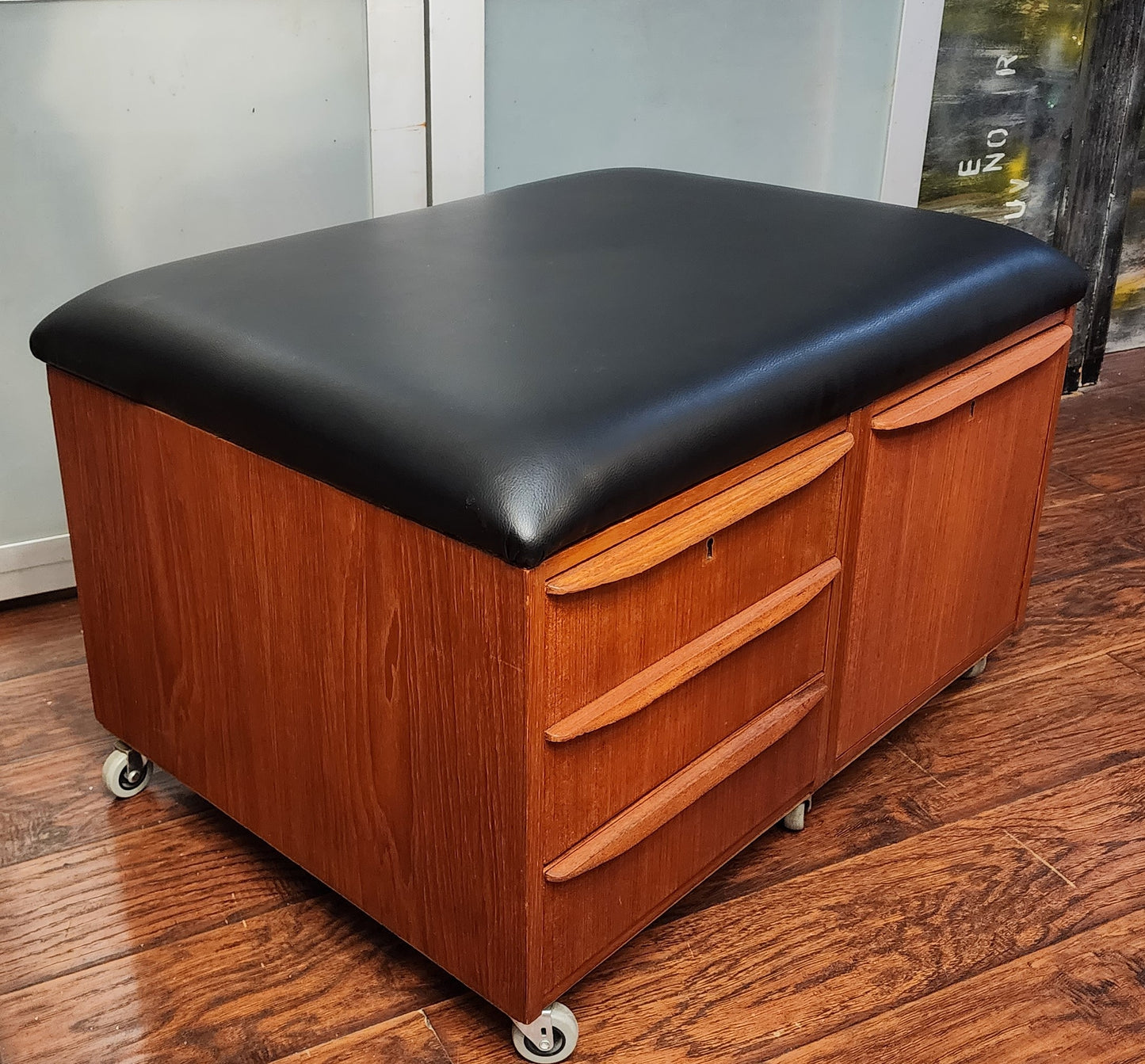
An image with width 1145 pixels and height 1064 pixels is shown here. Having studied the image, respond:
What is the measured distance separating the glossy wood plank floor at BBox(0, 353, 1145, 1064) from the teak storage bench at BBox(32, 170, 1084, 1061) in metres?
0.07

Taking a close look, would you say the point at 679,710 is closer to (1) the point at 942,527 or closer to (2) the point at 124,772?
(1) the point at 942,527

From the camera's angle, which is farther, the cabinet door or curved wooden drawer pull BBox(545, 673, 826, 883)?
the cabinet door

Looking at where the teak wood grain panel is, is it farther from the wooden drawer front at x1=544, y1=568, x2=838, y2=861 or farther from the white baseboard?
the white baseboard

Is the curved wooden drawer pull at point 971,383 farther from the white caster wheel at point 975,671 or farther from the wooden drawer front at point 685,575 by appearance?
the white caster wheel at point 975,671

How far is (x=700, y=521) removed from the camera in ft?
2.96

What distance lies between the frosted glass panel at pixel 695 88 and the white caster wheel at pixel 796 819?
87 centimetres

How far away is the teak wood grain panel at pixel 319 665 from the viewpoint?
0.86m

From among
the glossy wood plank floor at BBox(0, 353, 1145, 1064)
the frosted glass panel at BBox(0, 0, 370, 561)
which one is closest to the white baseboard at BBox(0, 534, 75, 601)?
the frosted glass panel at BBox(0, 0, 370, 561)

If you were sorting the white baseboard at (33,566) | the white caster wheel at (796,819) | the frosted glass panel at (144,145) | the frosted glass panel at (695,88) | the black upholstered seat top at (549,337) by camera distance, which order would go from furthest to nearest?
the frosted glass panel at (695,88), the white baseboard at (33,566), the frosted glass panel at (144,145), the white caster wheel at (796,819), the black upholstered seat top at (549,337)

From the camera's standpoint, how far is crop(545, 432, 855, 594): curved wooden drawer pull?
0.83m

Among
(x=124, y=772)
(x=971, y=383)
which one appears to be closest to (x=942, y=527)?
(x=971, y=383)

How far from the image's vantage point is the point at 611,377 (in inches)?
34.1

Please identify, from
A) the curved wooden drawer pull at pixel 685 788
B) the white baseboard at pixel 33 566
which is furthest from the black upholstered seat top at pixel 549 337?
the white baseboard at pixel 33 566

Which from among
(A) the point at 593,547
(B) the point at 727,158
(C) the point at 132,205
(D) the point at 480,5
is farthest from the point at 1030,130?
(A) the point at 593,547
